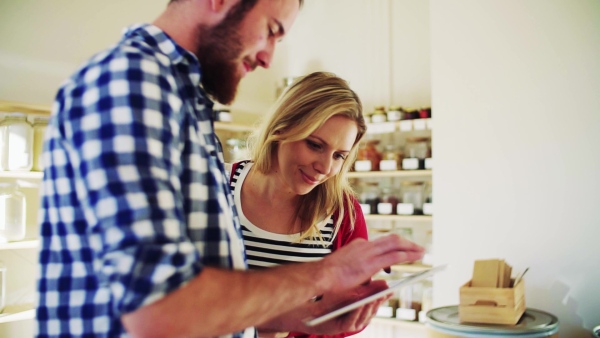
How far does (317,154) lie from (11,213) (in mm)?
2133

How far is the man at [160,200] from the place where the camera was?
0.55 meters

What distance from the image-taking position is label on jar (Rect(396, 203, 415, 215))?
11.6ft

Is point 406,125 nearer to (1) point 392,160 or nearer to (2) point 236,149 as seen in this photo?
(1) point 392,160

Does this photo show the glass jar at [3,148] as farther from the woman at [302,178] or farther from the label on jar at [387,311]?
the label on jar at [387,311]

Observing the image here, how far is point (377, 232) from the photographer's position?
3.67 m

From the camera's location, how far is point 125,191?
0.56 metres

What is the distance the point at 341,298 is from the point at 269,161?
52cm

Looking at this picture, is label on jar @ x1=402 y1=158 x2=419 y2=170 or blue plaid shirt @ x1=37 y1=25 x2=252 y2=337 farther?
label on jar @ x1=402 y1=158 x2=419 y2=170

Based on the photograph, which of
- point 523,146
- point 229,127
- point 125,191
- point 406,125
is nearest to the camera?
point 125,191

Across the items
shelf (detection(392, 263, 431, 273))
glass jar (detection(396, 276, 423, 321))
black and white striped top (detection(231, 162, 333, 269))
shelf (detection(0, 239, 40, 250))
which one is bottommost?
glass jar (detection(396, 276, 423, 321))

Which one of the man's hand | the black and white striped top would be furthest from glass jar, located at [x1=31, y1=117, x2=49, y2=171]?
the man's hand

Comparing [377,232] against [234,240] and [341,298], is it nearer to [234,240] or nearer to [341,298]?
[341,298]

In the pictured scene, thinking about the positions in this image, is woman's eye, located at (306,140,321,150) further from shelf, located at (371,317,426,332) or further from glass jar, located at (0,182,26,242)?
shelf, located at (371,317,426,332)

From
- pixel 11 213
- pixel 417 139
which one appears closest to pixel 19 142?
pixel 11 213
